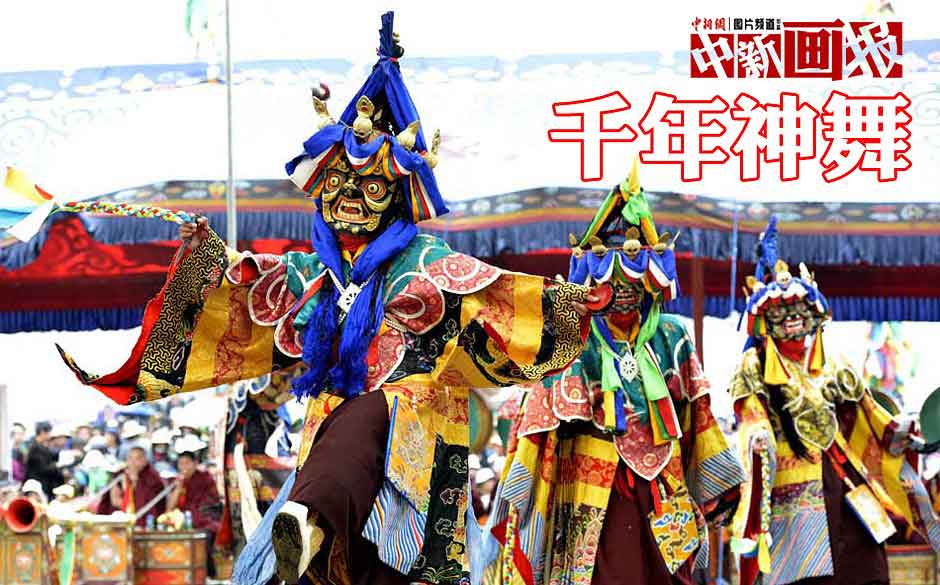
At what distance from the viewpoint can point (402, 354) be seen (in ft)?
18.5

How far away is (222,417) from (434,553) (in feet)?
16.4

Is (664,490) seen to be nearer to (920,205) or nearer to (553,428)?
(553,428)

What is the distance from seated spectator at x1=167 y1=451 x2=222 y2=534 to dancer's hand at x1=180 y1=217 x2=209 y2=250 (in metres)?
5.85

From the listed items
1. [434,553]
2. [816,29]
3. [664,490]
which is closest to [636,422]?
[664,490]

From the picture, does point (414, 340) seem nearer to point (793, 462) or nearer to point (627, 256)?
point (627, 256)

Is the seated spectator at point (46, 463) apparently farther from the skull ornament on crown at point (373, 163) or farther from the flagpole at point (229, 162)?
the skull ornament on crown at point (373, 163)

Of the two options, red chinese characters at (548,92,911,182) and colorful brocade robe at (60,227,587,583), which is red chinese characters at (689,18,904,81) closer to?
red chinese characters at (548,92,911,182)

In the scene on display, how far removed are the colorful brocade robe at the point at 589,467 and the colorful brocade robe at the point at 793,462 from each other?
0.91 m

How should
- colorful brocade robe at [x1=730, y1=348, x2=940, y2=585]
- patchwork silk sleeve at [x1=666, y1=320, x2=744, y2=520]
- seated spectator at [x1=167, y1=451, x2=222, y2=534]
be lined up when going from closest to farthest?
patchwork silk sleeve at [x1=666, y1=320, x2=744, y2=520]
colorful brocade robe at [x1=730, y1=348, x2=940, y2=585]
seated spectator at [x1=167, y1=451, x2=222, y2=534]

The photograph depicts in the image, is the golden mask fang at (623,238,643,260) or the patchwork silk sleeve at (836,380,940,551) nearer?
the golden mask fang at (623,238,643,260)

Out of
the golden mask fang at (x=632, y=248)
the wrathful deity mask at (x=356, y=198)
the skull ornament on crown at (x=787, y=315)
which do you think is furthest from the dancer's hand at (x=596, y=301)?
the skull ornament on crown at (x=787, y=315)

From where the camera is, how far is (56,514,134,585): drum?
31.8ft

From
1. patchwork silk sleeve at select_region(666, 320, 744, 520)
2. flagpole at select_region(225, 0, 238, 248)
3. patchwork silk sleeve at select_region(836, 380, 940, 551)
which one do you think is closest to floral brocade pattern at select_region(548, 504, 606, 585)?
patchwork silk sleeve at select_region(666, 320, 744, 520)

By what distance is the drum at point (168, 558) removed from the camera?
9.95 m
